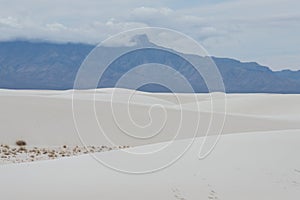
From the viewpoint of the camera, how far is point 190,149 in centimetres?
1200

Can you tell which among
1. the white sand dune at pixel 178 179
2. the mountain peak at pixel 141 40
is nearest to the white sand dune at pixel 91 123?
the mountain peak at pixel 141 40

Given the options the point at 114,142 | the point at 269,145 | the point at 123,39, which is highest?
the point at 123,39

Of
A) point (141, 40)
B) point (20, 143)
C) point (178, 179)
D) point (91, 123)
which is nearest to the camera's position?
point (178, 179)

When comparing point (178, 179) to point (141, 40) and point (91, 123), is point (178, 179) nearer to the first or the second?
point (141, 40)

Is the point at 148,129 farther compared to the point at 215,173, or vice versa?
the point at 148,129

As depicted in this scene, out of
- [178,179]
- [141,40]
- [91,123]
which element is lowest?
[91,123]

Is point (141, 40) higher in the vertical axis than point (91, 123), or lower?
higher

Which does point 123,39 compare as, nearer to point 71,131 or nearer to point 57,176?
point 57,176

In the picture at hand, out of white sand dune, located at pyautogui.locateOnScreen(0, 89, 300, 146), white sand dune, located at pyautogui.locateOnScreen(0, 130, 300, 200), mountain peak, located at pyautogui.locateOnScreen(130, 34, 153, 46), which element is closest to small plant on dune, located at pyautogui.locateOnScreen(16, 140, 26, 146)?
white sand dune, located at pyautogui.locateOnScreen(0, 89, 300, 146)

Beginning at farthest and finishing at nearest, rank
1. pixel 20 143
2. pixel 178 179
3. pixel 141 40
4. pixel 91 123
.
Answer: pixel 91 123
pixel 20 143
pixel 141 40
pixel 178 179

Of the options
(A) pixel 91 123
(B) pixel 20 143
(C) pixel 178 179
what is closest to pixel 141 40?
(C) pixel 178 179

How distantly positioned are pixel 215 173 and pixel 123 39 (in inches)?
166

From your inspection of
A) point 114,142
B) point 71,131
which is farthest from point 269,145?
point 71,131

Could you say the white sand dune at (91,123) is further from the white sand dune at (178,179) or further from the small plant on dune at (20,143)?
the white sand dune at (178,179)
